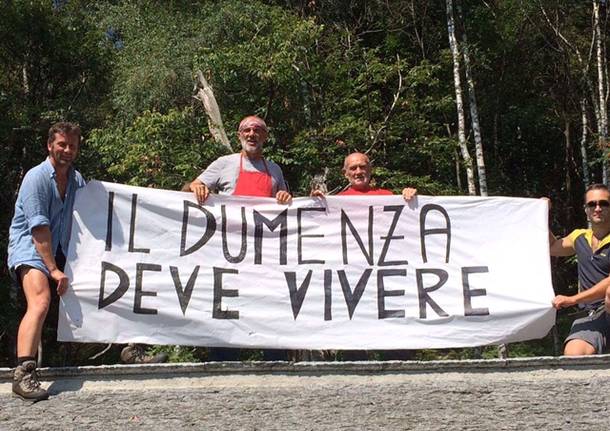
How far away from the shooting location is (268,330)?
4.12m

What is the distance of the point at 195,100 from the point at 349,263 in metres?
9.07

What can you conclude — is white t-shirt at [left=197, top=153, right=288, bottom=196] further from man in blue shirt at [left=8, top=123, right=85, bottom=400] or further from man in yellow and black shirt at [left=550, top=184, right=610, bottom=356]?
man in yellow and black shirt at [left=550, top=184, right=610, bottom=356]

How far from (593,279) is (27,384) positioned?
9.99ft

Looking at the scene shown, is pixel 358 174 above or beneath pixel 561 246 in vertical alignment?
above

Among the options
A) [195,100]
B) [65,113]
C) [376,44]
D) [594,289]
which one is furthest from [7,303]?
[594,289]

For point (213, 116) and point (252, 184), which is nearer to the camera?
point (252, 184)

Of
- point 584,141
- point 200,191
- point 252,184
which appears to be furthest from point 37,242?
point 584,141

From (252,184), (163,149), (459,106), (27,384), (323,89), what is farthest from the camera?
(459,106)

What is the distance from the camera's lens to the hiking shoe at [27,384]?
11.1ft

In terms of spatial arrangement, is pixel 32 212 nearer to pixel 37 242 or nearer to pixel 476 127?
pixel 37 242

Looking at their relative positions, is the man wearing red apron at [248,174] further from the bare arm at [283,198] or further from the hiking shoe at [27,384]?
the hiking shoe at [27,384]

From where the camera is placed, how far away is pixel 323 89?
13.5 metres

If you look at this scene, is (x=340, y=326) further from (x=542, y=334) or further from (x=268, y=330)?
(x=542, y=334)

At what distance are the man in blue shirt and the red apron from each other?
1.10 m
